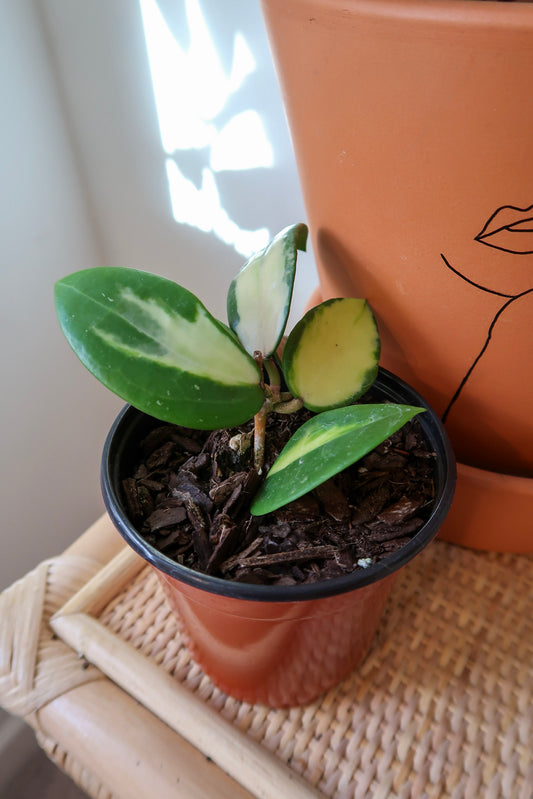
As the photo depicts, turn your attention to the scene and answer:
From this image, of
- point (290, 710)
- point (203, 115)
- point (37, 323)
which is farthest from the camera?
point (37, 323)

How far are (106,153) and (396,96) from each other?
53 cm

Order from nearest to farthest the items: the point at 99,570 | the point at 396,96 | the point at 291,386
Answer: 1. the point at 396,96
2. the point at 291,386
3. the point at 99,570

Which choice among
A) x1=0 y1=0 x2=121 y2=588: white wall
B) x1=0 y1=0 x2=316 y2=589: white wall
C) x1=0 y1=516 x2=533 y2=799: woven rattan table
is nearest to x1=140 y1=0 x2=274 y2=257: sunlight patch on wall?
x1=0 y1=0 x2=316 y2=589: white wall

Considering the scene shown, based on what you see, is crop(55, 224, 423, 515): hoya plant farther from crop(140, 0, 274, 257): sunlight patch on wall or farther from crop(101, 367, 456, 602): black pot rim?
crop(140, 0, 274, 257): sunlight patch on wall

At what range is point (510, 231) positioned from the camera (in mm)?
351

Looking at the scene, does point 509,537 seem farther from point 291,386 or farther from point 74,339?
point 74,339

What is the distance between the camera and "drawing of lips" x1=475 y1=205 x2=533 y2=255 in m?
0.34

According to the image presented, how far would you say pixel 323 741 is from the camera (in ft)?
1.50

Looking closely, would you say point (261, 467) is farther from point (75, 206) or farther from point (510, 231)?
point (75, 206)

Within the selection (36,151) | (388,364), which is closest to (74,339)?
(388,364)

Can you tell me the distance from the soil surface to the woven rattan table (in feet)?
0.50

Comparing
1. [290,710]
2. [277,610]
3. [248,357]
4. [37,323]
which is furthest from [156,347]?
[37,323]

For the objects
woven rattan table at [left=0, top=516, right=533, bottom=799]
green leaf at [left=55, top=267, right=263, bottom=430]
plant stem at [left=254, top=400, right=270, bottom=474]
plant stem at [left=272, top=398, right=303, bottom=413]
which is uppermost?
green leaf at [left=55, top=267, right=263, bottom=430]

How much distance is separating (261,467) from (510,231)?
0.71 feet
